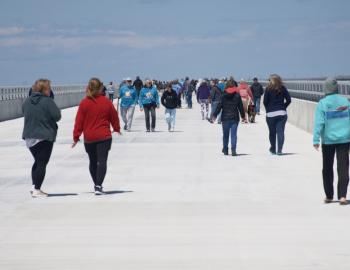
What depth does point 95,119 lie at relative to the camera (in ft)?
48.3

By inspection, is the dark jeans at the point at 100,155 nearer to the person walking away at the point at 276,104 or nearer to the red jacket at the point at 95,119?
the red jacket at the point at 95,119

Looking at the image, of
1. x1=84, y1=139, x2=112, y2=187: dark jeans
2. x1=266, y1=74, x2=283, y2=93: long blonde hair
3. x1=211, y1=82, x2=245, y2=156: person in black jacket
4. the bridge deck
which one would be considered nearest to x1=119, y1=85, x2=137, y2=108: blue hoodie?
x1=211, y1=82, x2=245, y2=156: person in black jacket

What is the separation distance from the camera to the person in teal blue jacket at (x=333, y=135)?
13.2 m

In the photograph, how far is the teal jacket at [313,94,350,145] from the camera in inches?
519

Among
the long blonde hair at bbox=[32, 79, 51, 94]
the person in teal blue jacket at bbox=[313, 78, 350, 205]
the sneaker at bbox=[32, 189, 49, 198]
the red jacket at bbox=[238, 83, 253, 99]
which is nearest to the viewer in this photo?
the person in teal blue jacket at bbox=[313, 78, 350, 205]

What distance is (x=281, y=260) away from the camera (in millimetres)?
9016

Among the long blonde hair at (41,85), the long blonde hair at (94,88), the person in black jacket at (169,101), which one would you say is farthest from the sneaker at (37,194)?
the person in black jacket at (169,101)

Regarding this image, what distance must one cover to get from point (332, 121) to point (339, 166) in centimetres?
57

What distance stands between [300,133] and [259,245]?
21899 mm

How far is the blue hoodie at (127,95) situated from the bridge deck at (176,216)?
10.1 meters

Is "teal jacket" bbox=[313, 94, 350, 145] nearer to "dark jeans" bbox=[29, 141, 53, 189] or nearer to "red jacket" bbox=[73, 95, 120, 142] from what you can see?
"red jacket" bbox=[73, 95, 120, 142]

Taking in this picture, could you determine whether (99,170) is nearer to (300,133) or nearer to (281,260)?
(281,260)

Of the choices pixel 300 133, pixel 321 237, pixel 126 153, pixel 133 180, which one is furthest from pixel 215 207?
pixel 300 133

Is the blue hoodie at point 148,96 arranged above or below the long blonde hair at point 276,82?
below
